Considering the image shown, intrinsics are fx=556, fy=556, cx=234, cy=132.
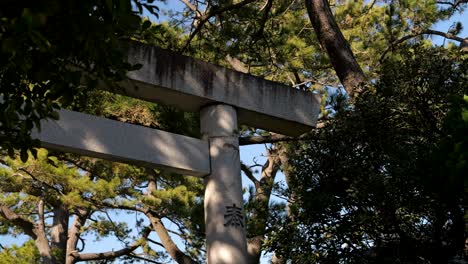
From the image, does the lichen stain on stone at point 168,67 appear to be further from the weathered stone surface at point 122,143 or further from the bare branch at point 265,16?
the bare branch at point 265,16

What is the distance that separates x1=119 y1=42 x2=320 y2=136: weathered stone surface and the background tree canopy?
22 centimetres

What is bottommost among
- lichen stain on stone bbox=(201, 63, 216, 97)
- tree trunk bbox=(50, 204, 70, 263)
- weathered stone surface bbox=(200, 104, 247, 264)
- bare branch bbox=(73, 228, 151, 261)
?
weathered stone surface bbox=(200, 104, 247, 264)

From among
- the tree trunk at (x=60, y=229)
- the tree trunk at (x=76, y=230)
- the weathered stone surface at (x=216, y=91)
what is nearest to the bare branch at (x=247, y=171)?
the tree trunk at (x=76, y=230)

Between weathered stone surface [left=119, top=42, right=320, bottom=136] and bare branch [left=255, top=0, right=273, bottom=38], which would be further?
bare branch [left=255, top=0, right=273, bottom=38]

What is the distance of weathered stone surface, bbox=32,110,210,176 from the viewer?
426cm

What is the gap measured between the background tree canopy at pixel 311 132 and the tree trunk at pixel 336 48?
1 cm

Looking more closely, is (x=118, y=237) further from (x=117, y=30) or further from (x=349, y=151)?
(x=117, y=30)

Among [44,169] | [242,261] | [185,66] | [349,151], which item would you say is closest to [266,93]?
[185,66]

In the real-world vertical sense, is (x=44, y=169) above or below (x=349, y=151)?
above

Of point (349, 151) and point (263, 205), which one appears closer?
point (349, 151)

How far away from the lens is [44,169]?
7.75m

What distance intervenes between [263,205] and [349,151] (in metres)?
2.95

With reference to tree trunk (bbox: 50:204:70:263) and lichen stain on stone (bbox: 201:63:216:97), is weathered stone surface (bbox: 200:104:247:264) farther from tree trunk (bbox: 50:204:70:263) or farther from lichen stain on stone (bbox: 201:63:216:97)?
tree trunk (bbox: 50:204:70:263)

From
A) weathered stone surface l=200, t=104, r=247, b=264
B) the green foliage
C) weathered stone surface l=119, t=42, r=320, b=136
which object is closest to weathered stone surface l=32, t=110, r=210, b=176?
weathered stone surface l=200, t=104, r=247, b=264
